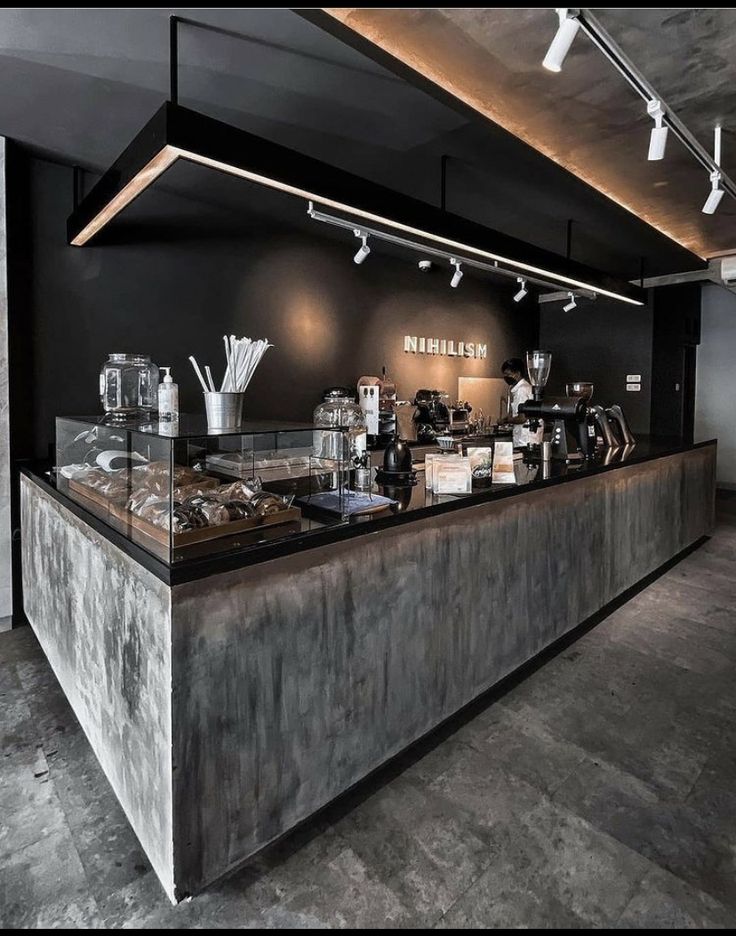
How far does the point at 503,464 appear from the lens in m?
2.63

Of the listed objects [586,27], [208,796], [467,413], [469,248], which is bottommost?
[208,796]

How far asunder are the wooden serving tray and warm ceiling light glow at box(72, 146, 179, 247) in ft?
4.41

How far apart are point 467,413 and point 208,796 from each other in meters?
5.62

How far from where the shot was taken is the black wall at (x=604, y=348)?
6.89 metres

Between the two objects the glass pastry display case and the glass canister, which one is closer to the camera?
the glass pastry display case

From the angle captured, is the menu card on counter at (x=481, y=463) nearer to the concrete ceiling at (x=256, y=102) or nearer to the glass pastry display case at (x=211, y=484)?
the glass pastry display case at (x=211, y=484)

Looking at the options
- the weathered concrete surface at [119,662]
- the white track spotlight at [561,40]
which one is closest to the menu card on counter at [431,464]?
the weathered concrete surface at [119,662]

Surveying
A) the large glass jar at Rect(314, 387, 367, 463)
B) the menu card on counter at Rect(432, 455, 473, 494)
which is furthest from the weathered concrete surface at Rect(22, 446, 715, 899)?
the large glass jar at Rect(314, 387, 367, 463)

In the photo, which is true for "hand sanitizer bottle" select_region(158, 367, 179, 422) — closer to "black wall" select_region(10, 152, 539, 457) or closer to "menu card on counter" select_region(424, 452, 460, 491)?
"menu card on counter" select_region(424, 452, 460, 491)

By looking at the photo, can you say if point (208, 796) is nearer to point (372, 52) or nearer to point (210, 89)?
point (372, 52)

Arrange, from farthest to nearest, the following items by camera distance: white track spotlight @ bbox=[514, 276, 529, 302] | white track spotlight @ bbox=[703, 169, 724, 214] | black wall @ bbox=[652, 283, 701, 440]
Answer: black wall @ bbox=[652, 283, 701, 440] → white track spotlight @ bbox=[514, 276, 529, 302] → white track spotlight @ bbox=[703, 169, 724, 214]

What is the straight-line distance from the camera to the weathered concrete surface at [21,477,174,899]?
1445 mm

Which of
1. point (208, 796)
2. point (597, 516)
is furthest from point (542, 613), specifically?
point (208, 796)

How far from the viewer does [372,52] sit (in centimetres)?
220
